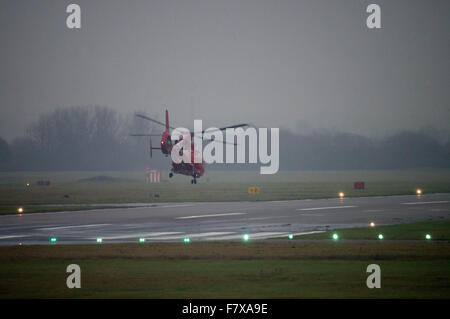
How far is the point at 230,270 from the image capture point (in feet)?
72.1

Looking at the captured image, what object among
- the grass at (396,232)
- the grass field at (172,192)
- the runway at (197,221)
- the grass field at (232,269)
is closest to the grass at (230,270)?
the grass field at (232,269)

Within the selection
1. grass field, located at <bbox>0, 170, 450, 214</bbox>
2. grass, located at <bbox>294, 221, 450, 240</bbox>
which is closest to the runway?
grass, located at <bbox>294, 221, 450, 240</bbox>

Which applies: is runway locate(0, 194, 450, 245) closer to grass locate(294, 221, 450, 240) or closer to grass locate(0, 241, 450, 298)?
grass locate(294, 221, 450, 240)

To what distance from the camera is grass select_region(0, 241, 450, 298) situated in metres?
18.3

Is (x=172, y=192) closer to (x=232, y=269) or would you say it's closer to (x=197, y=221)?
(x=197, y=221)

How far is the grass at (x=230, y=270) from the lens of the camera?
18.3 meters

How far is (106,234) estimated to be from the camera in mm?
34062

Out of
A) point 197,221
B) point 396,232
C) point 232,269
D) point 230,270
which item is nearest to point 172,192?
point 197,221

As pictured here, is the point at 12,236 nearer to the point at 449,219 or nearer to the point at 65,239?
the point at 65,239

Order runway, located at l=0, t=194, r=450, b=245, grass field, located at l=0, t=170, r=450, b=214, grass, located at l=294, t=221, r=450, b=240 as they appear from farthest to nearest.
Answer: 1. grass field, located at l=0, t=170, r=450, b=214
2. runway, located at l=0, t=194, r=450, b=245
3. grass, located at l=294, t=221, r=450, b=240

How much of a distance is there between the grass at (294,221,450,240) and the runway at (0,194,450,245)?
5.40 feet

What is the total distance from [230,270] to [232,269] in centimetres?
18
